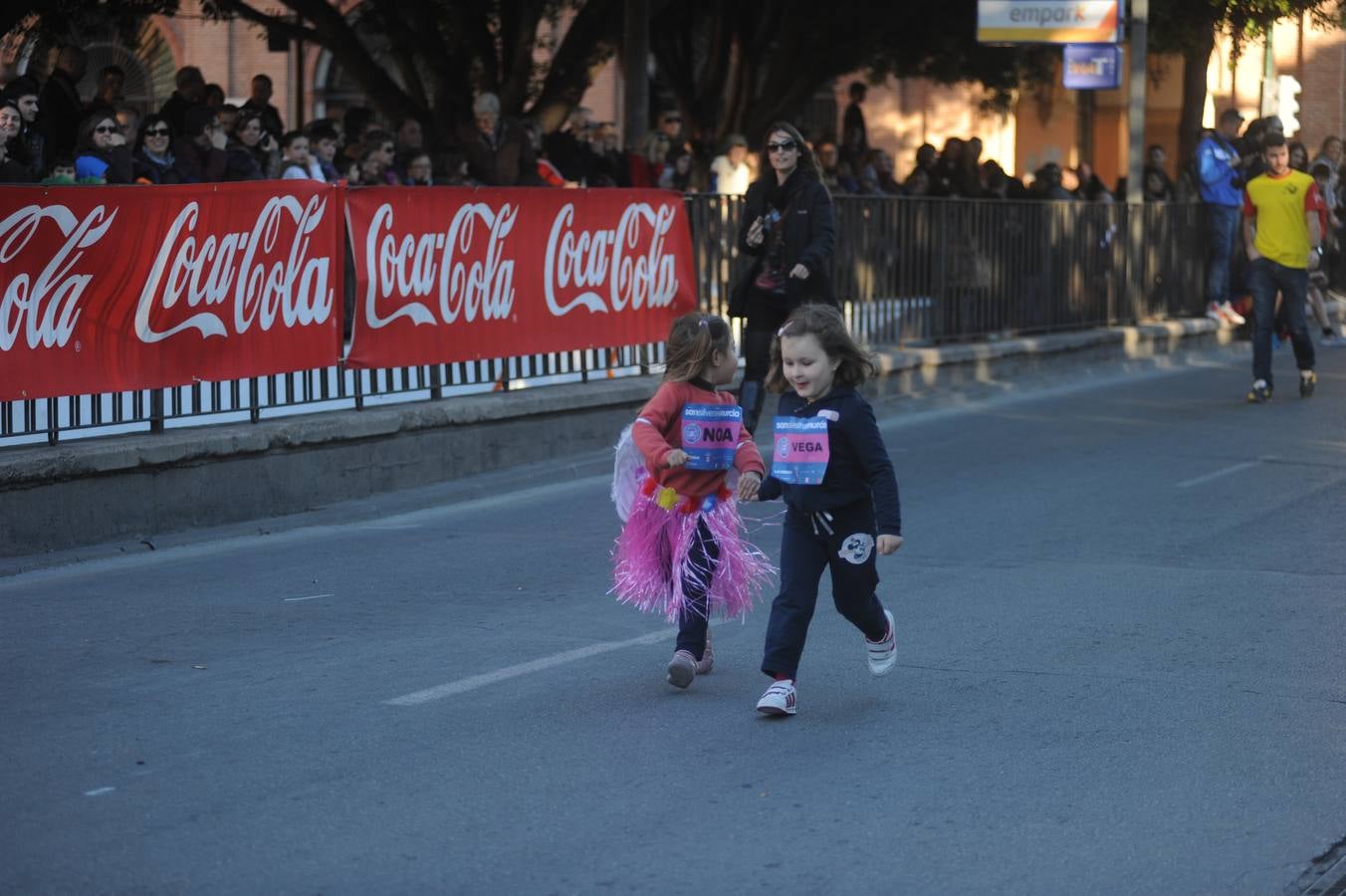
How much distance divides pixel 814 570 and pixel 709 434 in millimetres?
581

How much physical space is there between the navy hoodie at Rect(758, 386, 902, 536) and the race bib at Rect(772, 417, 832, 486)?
0.02 meters

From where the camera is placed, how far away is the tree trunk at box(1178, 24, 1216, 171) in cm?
2636

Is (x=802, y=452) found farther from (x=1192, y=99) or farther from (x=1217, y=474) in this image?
(x=1192, y=99)

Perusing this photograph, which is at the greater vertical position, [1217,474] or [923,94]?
[923,94]

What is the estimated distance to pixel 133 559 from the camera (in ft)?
31.1

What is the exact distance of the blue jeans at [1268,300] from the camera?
53.0 ft

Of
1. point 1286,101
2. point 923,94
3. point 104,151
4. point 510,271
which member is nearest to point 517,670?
point 510,271

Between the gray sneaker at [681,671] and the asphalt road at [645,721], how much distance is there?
0.16ft

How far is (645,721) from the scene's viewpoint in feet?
21.0

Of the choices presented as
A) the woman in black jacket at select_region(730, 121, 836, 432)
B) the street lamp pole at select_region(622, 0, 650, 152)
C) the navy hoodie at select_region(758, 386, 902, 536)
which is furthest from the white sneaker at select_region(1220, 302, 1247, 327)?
the navy hoodie at select_region(758, 386, 902, 536)

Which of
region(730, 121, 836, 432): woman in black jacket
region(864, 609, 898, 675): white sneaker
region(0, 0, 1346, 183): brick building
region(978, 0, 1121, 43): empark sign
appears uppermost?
region(0, 0, 1346, 183): brick building

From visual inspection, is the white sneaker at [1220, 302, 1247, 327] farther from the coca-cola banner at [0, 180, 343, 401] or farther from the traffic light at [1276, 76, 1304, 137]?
the coca-cola banner at [0, 180, 343, 401]

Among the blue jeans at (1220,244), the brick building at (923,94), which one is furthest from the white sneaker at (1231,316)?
the brick building at (923,94)

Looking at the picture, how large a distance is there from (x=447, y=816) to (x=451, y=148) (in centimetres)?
1103
